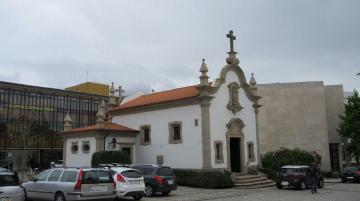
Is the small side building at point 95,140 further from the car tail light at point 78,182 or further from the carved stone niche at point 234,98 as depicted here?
the car tail light at point 78,182

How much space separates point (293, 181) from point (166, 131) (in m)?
Result: 9.79

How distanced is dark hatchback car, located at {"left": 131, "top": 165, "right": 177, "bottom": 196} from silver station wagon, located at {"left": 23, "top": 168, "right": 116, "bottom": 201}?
190 inches

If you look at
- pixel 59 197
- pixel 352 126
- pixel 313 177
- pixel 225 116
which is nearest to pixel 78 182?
pixel 59 197

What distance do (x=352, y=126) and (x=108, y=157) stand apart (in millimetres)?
24792

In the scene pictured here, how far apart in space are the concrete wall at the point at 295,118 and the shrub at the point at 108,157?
20959 mm

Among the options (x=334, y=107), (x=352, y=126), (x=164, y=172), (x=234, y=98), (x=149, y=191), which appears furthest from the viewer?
(x=334, y=107)

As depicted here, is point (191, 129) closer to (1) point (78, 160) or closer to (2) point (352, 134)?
(1) point (78, 160)

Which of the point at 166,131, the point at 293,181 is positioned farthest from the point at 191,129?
the point at 293,181

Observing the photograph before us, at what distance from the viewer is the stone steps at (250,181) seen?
26547mm

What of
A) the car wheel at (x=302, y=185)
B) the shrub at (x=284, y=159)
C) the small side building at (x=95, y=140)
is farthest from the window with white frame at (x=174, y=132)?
the car wheel at (x=302, y=185)

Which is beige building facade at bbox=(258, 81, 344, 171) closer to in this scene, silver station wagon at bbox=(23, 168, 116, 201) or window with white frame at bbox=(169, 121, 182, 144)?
window with white frame at bbox=(169, 121, 182, 144)

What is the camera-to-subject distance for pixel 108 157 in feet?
89.2

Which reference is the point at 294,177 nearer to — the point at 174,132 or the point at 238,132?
the point at 238,132

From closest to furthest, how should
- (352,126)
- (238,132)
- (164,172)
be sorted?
(164,172), (238,132), (352,126)
